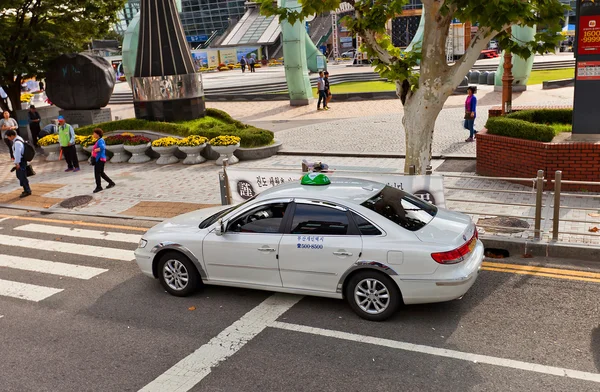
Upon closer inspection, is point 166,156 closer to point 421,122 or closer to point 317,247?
point 421,122

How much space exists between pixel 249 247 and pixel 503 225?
15.9 ft

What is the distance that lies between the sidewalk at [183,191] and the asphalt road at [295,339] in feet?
7.80

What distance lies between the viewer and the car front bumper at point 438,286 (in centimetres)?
645

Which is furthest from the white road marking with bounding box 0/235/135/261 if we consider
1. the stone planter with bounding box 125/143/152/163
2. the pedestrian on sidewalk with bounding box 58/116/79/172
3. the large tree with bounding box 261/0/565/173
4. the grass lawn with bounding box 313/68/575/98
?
the grass lawn with bounding box 313/68/575/98

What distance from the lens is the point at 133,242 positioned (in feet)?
35.4

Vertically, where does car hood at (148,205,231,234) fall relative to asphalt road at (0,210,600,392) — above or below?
above

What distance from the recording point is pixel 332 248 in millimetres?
6836

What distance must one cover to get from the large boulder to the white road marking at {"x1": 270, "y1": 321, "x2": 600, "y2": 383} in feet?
65.5

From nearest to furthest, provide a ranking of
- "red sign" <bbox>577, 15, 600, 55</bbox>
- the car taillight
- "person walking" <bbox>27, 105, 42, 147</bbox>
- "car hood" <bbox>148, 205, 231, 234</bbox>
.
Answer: the car taillight → "car hood" <bbox>148, 205, 231, 234</bbox> → "red sign" <bbox>577, 15, 600, 55</bbox> → "person walking" <bbox>27, 105, 42, 147</bbox>

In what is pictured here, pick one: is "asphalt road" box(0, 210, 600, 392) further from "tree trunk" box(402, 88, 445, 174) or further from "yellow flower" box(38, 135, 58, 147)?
"yellow flower" box(38, 135, 58, 147)

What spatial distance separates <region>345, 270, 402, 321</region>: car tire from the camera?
6.65 m

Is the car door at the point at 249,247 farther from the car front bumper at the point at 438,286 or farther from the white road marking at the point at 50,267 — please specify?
the white road marking at the point at 50,267

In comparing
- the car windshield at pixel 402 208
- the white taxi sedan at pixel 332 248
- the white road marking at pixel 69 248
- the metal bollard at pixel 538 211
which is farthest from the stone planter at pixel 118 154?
the metal bollard at pixel 538 211

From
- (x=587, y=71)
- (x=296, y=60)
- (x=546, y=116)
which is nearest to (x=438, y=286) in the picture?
(x=587, y=71)
